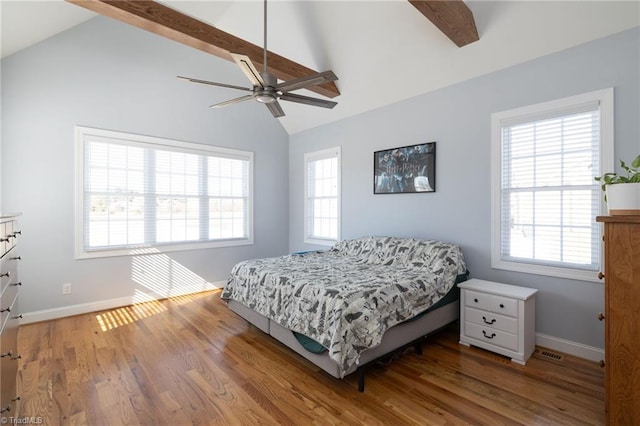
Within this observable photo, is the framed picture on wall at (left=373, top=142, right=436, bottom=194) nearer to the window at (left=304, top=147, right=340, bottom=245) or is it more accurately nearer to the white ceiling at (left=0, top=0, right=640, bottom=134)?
the white ceiling at (left=0, top=0, right=640, bottom=134)

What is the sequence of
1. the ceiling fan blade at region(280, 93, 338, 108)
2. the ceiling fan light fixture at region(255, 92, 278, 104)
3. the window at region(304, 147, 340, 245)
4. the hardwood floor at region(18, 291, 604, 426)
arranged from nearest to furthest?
the hardwood floor at region(18, 291, 604, 426)
the ceiling fan light fixture at region(255, 92, 278, 104)
the ceiling fan blade at region(280, 93, 338, 108)
the window at region(304, 147, 340, 245)

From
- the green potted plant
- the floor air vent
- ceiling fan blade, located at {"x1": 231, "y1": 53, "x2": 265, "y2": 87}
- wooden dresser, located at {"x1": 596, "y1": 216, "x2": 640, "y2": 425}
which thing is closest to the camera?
wooden dresser, located at {"x1": 596, "y1": 216, "x2": 640, "y2": 425}

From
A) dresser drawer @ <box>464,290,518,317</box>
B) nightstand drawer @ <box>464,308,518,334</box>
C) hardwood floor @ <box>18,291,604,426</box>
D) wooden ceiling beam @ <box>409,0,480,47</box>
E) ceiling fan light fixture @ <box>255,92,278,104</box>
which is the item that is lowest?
hardwood floor @ <box>18,291,604,426</box>

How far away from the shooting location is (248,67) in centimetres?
209

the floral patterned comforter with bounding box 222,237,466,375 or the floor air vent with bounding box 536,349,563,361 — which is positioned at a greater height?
the floral patterned comforter with bounding box 222,237,466,375

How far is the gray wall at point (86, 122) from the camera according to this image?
3.26 metres

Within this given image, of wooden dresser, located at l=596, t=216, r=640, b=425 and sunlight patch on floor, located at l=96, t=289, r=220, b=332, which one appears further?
sunlight patch on floor, located at l=96, t=289, r=220, b=332

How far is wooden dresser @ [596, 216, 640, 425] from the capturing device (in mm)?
1518

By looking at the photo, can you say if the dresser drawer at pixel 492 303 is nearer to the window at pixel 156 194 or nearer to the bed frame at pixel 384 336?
the bed frame at pixel 384 336

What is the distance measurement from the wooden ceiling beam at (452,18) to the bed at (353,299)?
6.80 ft

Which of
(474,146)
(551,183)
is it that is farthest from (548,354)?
(474,146)

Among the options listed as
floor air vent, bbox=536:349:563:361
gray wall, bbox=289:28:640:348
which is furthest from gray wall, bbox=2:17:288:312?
floor air vent, bbox=536:349:563:361

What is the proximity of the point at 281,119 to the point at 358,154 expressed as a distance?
187cm

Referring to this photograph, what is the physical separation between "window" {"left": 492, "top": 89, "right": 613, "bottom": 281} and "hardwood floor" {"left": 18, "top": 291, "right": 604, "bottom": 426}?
0.90 meters
